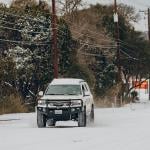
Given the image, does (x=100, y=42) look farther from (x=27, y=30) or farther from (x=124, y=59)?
(x=27, y=30)

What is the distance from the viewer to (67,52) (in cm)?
4819

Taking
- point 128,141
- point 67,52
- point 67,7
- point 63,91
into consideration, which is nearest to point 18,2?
point 67,52

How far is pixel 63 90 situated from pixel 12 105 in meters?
13.0

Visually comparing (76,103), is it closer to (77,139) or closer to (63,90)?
(63,90)

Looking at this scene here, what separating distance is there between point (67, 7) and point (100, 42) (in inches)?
393

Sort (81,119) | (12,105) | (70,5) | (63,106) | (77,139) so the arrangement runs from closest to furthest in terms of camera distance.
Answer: (77,139), (63,106), (81,119), (12,105), (70,5)

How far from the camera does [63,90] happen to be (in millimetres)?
25219

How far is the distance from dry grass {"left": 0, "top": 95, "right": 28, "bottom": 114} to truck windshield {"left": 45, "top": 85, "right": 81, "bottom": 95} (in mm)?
11792

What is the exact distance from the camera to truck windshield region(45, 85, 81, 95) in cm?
2508

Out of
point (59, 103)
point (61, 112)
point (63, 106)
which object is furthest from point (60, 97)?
point (61, 112)

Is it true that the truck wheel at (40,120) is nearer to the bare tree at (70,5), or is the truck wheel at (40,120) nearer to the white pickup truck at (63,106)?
the white pickup truck at (63,106)

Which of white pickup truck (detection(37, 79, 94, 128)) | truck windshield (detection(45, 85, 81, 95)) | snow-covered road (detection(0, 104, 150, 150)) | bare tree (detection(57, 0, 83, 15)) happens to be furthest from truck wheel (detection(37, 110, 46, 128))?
bare tree (detection(57, 0, 83, 15))

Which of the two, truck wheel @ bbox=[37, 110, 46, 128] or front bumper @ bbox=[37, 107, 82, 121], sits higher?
front bumper @ bbox=[37, 107, 82, 121]

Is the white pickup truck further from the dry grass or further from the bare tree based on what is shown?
the bare tree
